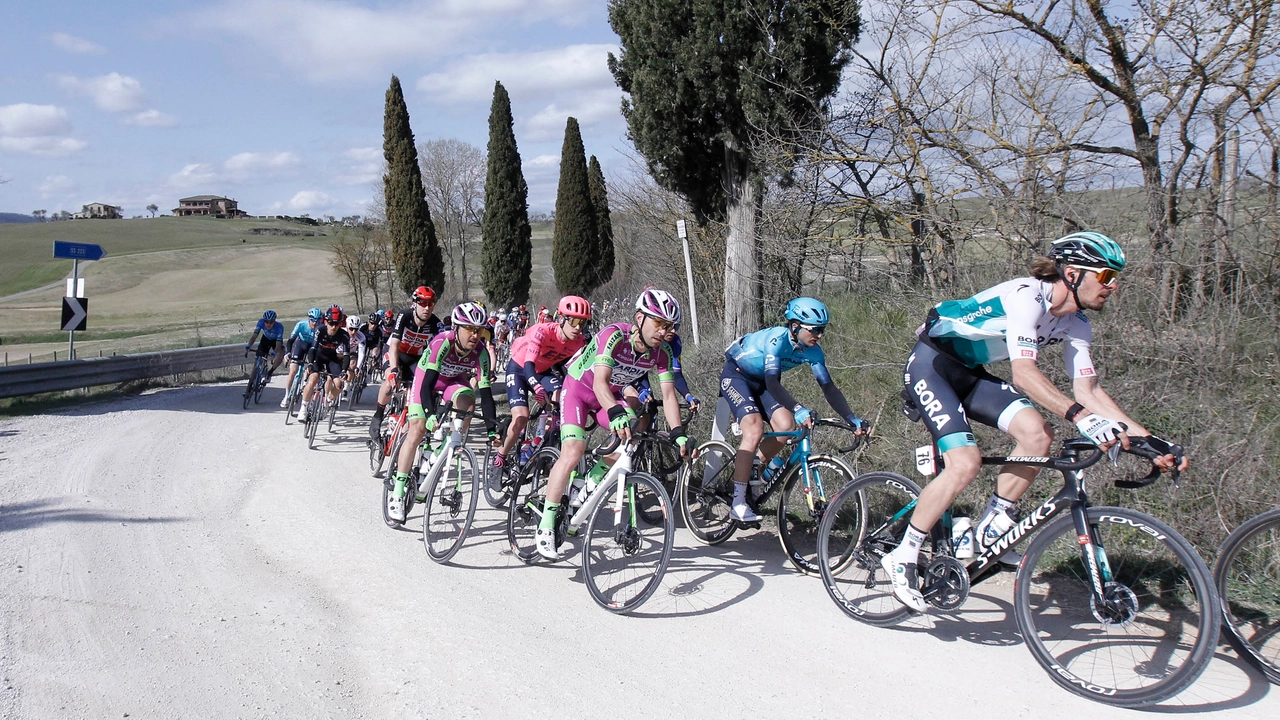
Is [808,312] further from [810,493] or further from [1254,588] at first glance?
[1254,588]

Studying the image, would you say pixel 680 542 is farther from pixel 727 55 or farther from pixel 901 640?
pixel 727 55

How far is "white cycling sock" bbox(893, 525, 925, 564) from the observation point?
4605mm

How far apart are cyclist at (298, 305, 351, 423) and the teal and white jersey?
31.7ft

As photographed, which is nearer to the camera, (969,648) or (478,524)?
(969,648)

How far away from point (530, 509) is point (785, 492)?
1997 mm

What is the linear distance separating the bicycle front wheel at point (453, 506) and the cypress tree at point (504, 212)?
105ft

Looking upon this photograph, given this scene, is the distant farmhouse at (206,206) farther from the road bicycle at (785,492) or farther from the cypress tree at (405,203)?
the road bicycle at (785,492)

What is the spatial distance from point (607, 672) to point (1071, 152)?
20.9 ft

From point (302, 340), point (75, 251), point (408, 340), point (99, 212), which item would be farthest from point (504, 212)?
point (99, 212)

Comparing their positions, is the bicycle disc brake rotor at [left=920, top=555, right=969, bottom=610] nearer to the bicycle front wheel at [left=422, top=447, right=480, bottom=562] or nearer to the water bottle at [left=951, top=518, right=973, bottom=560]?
the water bottle at [left=951, top=518, right=973, bottom=560]

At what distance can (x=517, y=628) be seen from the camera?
504 cm

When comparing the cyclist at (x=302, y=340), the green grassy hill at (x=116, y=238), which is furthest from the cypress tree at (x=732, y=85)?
the green grassy hill at (x=116, y=238)

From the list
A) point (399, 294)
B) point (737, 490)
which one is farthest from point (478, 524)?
point (399, 294)

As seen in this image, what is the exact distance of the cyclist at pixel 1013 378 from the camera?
407cm
